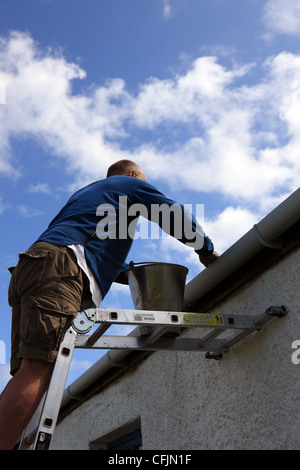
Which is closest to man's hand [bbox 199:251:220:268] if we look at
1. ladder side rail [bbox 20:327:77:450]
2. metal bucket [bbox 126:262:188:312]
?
metal bucket [bbox 126:262:188:312]

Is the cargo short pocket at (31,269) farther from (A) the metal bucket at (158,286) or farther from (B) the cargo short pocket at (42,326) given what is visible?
(A) the metal bucket at (158,286)

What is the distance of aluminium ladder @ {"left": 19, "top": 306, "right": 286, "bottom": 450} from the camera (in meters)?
2.06

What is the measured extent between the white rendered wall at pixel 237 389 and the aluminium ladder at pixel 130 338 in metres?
0.09

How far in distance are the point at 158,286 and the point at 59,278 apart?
733 mm

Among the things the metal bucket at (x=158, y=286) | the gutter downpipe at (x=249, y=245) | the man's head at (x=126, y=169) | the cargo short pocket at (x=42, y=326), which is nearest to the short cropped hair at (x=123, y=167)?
the man's head at (x=126, y=169)

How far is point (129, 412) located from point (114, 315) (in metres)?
2.36

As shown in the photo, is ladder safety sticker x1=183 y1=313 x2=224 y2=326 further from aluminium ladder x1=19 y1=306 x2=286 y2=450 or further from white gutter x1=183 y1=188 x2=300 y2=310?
white gutter x1=183 y1=188 x2=300 y2=310

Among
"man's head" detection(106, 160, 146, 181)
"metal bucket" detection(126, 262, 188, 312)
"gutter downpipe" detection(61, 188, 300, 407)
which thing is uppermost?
"man's head" detection(106, 160, 146, 181)

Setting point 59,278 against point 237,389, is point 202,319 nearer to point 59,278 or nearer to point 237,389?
point 237,389

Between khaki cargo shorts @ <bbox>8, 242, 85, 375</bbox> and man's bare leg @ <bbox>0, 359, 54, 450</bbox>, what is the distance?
6 cm

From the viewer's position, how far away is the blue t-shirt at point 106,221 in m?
2.52

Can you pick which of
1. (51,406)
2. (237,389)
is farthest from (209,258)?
(51,406)

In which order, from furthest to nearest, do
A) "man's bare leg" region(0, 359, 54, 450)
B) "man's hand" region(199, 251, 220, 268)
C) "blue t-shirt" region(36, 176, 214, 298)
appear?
1. "man's hand" region(199, 251, 220, 268)
2. "blue t-shirt" region(36, 176, 214, 298)
3. "man's bare leg" region(0, 359, 54, 450)

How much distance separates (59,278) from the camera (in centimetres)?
230
